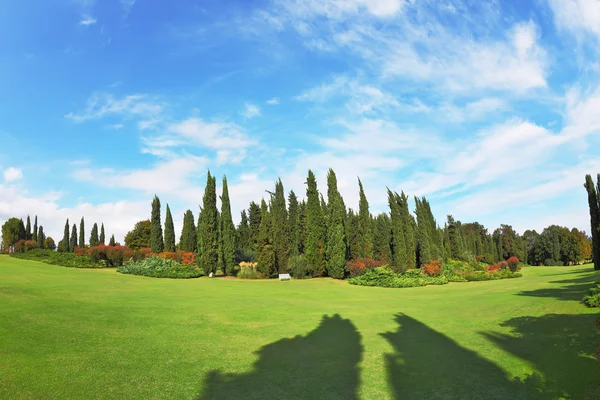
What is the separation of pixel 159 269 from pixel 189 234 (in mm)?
19253

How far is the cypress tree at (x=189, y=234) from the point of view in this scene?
47.8m

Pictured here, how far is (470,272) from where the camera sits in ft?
109

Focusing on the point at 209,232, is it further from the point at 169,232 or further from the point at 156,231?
the point at 169,232

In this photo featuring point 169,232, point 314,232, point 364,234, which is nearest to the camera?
point 314,232

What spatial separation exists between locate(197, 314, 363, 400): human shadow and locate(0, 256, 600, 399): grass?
0.09 ft

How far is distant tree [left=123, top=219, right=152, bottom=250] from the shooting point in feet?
187

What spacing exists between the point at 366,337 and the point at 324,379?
353cm

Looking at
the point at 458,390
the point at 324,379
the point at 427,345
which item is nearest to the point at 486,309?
the point at 427,345

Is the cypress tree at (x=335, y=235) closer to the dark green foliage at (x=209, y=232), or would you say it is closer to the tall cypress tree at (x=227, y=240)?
the tall cypress tree at (x=227, y=240)

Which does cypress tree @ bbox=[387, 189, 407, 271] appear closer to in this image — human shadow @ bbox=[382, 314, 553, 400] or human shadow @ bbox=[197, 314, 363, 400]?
human shadow @ bbox=[382, 314, 553, 400]

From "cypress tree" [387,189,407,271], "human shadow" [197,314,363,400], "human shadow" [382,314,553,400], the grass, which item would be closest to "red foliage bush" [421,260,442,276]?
"cypress tree" [387,189,407,271]

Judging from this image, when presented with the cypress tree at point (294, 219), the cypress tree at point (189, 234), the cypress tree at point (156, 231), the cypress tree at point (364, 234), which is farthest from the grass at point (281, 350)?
the cypress tree at point (189, 234)

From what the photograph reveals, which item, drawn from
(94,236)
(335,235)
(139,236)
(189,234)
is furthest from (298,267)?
(94,236)

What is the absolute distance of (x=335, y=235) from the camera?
33281 millimetres
